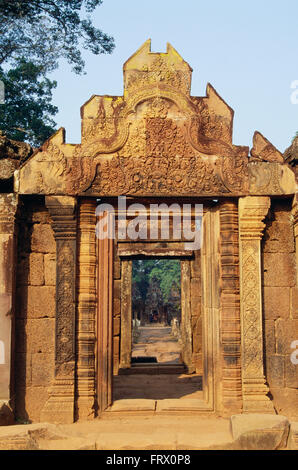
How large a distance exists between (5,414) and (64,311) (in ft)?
4.40

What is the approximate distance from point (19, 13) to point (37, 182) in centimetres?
1102

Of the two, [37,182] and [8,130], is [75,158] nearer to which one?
[37,182]

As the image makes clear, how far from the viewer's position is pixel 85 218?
635 cm

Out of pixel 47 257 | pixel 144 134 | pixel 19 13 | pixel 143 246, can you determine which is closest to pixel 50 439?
pixel 47 257

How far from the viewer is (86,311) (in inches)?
243

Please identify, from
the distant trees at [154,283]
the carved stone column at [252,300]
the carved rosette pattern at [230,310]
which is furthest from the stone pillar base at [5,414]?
the distant trees at [154,283]

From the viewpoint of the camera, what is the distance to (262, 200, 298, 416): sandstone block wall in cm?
614

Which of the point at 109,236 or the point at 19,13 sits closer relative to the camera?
the point at 109,236

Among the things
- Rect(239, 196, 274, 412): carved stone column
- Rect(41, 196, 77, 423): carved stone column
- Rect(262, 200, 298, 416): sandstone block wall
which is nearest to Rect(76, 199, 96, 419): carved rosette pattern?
Rect(41, 196, 77, 423): carved stone column

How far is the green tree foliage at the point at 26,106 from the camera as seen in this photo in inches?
661

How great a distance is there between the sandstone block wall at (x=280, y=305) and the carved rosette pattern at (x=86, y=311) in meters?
2.18

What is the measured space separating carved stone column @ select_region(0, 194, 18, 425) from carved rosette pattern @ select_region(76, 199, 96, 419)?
0.82 m
